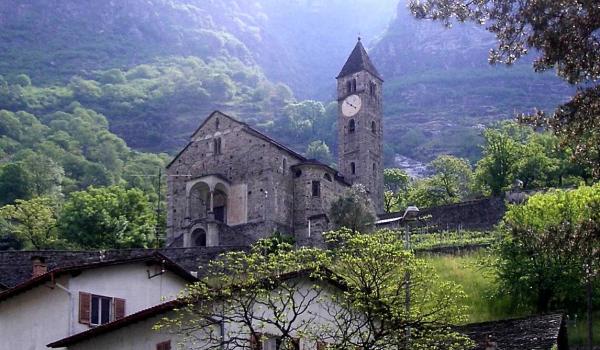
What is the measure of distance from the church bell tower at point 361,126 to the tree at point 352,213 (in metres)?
17.4

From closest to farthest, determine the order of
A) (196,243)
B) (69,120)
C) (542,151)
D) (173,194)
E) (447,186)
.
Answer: (196,243) < (173,194) < (542,151) < (447,186) < (69,120)

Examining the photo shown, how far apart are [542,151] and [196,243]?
102 feet

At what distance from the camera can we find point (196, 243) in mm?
75938

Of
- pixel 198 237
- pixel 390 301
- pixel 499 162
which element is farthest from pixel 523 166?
pixel 390 301

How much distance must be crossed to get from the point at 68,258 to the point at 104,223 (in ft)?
86.5

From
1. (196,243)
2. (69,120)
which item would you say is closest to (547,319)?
(196,243)

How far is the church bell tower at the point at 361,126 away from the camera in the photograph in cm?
9338

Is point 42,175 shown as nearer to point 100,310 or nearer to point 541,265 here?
point 541,265

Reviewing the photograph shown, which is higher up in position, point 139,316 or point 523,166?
point 523,166

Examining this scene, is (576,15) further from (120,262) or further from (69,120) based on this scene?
(69,120)

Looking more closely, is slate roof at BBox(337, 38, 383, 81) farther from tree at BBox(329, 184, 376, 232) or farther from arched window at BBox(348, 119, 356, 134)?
tree at BBox(329, 184, 376, 232)

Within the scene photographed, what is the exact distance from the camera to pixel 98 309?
1347 inches

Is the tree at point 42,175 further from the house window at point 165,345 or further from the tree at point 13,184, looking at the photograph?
the house window at point 165,345

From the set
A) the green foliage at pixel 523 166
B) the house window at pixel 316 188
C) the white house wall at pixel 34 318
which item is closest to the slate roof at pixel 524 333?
the white house wall at pixel 34 318
